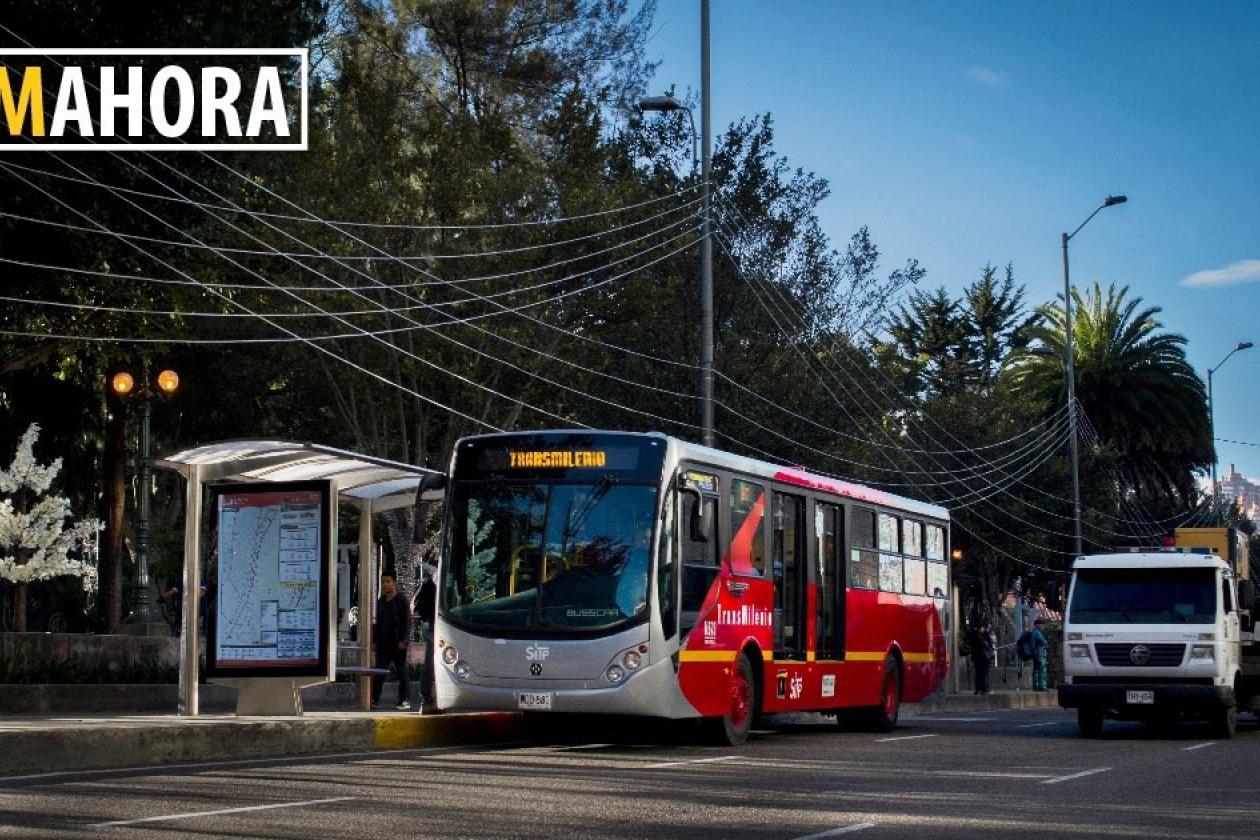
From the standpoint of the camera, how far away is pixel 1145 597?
83.5ft

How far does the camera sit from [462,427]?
38188 millimetres

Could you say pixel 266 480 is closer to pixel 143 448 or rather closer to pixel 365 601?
pixel 365 601

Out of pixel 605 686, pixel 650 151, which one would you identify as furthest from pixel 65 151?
pixel 650 151

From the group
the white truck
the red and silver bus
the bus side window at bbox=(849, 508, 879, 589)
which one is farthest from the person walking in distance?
the white truck

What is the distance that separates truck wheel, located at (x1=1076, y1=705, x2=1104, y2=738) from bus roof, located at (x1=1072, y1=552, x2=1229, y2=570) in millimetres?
1970

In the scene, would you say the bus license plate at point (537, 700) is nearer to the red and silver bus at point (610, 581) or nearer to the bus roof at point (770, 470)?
the red and silver bus at point (610, 581)

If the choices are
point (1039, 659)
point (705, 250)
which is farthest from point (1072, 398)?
point (705, 250)

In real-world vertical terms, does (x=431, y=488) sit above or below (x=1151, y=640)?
above

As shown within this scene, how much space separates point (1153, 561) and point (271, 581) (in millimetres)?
12136

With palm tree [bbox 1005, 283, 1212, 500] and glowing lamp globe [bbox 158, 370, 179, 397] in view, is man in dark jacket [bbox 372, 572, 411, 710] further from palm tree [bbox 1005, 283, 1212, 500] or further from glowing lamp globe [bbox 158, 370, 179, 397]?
palm tree [bbox 1005, 283, 1212, 500]

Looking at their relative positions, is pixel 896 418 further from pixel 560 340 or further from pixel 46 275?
pixel 46 275

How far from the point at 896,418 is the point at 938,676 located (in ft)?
80.3

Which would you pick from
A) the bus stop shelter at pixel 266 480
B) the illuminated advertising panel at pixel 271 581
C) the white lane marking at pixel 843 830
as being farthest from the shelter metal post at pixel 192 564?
the white lane marking at pixel 843 830

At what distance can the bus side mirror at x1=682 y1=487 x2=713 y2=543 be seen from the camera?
19.4 metres
